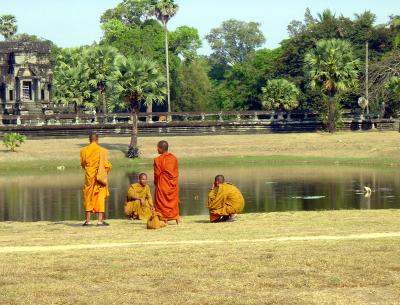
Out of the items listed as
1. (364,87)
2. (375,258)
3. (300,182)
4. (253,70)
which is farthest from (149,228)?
(253,70)

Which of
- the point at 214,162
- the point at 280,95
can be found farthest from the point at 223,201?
the point at 280,95

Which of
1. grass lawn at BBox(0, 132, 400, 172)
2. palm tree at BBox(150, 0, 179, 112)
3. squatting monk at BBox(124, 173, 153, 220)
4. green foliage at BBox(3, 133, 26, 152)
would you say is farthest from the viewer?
palm tree at BBox(150, 0, 179, 112)

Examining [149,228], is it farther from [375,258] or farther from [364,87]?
[364,87]

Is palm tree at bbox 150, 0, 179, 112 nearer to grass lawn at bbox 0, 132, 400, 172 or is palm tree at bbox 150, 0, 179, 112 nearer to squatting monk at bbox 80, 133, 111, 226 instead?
grass lawn at bbox 0, 132, 400, 172

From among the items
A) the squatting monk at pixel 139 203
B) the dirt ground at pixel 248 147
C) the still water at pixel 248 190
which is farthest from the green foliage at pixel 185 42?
the squatting monk at pixel 139 203

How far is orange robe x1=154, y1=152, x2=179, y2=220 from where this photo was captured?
68.7 ft

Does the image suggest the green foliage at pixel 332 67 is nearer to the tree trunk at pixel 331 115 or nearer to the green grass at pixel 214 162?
the tree trunk at pixel 331 115

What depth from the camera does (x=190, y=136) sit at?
69.4m

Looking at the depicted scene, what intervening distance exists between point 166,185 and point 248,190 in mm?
17496

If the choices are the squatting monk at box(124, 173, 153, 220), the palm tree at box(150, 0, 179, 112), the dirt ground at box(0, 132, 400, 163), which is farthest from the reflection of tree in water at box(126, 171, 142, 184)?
the palm tree at box(150, 0, 179, 112)

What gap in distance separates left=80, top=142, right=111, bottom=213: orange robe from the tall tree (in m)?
146

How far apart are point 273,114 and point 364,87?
8.24 meters

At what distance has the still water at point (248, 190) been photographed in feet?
102

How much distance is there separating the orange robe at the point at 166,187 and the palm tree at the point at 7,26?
125m
